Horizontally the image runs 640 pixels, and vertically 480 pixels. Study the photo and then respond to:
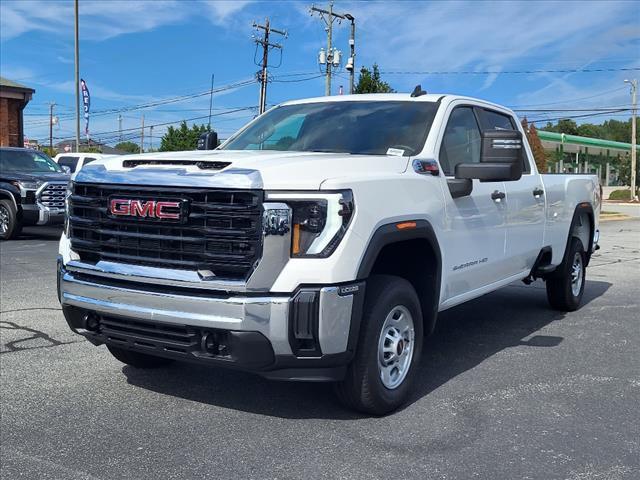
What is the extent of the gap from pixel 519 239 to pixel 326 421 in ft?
9.11

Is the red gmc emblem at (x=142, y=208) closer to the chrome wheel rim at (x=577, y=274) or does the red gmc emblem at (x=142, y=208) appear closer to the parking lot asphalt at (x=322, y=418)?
the parking lot asphalt at (x=322, y=418)

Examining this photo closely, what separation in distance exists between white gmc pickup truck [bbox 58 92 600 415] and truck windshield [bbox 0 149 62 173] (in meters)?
11.2

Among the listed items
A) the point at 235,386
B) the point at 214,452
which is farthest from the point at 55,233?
the point at 214,452

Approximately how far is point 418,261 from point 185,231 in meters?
1.67

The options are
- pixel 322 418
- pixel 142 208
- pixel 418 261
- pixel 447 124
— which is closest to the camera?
pixel 142 208

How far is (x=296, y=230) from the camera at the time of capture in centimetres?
353

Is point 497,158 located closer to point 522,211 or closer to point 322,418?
point 522,211

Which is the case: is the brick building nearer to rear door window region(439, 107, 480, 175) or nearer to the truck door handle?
rear door window region(439, 107, 480, 175)

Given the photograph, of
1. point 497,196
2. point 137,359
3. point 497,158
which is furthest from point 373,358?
point 497,196

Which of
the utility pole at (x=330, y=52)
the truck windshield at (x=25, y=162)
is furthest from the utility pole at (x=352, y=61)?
the truck windshield at (x=25, y=162)

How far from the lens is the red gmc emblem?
3.67 m

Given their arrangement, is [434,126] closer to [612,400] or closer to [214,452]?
[612,400]

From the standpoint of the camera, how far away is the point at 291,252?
353 centimetres

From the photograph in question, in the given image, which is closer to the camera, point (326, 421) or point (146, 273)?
point (146, 273)
